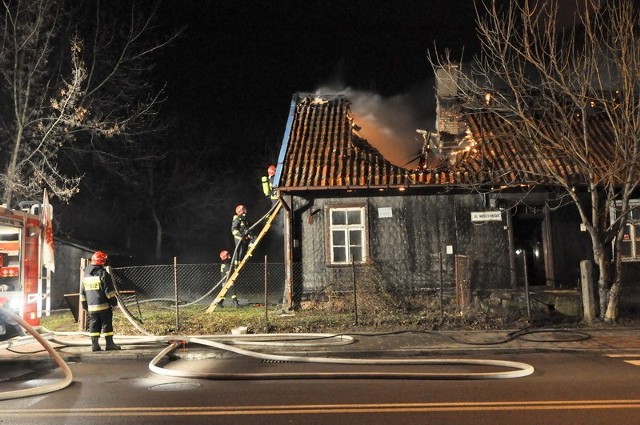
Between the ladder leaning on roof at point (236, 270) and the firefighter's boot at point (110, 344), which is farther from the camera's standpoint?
the ladder leaning on roof at point (236, 270)

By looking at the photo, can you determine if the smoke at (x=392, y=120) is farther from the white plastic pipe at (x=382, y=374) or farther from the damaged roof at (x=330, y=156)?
the white plastic pipe at (x=382, y=374)

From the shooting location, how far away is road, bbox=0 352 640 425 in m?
5.59

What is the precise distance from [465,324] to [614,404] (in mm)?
6031

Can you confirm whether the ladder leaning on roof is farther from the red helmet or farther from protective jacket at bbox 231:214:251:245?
the red helmet

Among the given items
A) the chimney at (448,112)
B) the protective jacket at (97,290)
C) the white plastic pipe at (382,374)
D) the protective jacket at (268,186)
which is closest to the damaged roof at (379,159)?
the chimney at (448,112)

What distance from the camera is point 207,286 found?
25.0 m

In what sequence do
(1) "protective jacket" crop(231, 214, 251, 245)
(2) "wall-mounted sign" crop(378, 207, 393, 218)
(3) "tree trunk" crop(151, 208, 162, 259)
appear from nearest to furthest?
(2) "wall-mounted sign" crop(378, 207, 393, 218) → (1) "protective jacket" crop(231, 214, 251, 245) → (3) "tree trunk" crop(151, 208, 162, 259)

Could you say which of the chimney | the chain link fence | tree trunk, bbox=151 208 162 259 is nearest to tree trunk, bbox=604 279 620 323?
the chain link fence

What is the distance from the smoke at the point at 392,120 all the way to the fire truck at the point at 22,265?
1019 cm

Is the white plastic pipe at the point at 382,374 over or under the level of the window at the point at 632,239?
under

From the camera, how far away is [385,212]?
14.8m

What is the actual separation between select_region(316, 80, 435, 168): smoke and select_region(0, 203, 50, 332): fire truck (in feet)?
33.4

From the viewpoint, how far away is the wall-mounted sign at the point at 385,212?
14750mm

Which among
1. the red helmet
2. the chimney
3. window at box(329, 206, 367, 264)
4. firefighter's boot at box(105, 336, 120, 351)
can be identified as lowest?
firefighter's boot at box(105, 336, 120, 351)
